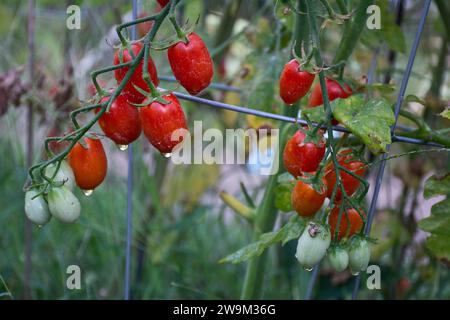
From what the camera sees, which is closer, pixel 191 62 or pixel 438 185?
pixel 191 62

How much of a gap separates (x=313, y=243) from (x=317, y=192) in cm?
5

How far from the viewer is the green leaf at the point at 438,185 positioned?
73 centimetres

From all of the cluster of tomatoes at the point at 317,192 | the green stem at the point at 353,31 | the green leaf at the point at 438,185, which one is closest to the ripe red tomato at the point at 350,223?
the cluster of tomatoes at the point at 317,192

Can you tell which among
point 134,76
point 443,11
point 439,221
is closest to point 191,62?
point 134,76

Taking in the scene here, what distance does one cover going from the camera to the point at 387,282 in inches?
49.1

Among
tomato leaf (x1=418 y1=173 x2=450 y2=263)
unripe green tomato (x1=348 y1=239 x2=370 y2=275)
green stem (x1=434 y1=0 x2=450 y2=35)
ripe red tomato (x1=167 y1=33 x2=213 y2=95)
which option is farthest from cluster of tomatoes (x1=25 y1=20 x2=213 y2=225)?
green stem (x1=434 y1=0 x2=450 y2=35)

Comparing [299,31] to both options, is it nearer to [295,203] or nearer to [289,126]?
[289,126]

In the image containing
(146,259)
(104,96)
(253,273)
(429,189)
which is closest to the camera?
(104,96)

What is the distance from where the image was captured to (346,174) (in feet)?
2.20

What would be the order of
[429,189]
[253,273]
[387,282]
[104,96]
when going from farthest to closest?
[387,282] < [253,273] < [429,189] < [104,96]

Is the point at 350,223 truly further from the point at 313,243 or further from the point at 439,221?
the point at 439,221
